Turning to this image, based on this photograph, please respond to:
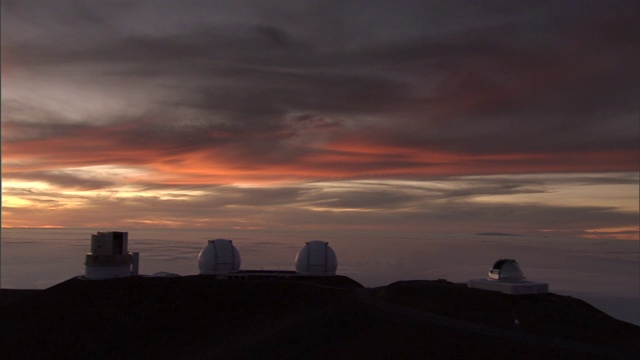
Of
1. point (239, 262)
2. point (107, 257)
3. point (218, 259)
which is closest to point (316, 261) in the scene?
point (239, 262)

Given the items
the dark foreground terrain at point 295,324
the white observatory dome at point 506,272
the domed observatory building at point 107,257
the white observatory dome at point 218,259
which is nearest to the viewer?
the dark foreground terrain at point 295,324

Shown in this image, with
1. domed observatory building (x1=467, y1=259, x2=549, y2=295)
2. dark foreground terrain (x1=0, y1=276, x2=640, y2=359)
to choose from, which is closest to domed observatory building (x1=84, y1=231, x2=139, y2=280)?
dark foreground terrain (x1=0, y1=276, x2=640, y2=359)

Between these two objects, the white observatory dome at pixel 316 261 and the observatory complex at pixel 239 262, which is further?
the white observatory dome at pixel 316 261

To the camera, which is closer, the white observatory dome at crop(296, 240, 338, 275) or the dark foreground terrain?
the dark foreground terrain

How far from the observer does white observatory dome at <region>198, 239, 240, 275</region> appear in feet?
171

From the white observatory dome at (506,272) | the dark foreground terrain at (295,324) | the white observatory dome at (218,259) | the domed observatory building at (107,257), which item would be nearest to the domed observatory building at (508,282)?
the white observatory dome at (506,272)

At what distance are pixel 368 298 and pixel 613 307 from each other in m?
86.2

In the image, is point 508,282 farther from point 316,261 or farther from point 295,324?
point 316,261

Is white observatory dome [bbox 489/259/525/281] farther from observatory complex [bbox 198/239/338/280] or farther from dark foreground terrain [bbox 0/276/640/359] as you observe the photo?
observatory complex [bbox 198/239/338/280]

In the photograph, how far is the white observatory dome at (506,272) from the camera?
38500mm

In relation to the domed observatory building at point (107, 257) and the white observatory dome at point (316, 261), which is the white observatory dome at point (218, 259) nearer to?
the white observatory dome at point (316, 261)

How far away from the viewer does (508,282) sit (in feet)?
125

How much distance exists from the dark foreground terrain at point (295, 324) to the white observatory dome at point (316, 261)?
10.5 meters

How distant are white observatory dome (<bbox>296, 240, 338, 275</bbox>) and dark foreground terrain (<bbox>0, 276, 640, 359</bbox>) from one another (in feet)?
34.6
